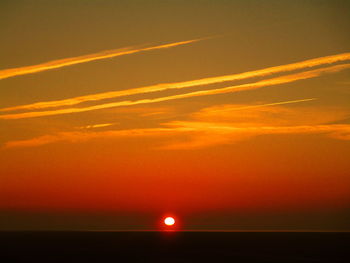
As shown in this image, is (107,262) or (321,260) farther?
(321,260)

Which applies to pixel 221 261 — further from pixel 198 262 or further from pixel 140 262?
pixel 140 262

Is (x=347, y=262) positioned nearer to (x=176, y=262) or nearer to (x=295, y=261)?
(x=295, y=261)

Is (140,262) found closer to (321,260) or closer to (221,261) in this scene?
(221,261)

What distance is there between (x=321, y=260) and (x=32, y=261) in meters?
37.6

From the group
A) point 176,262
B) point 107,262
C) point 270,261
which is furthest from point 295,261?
point 107,262

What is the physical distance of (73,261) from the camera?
75.1 meters

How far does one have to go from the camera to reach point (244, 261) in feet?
255

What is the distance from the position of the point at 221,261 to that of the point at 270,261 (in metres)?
6.32

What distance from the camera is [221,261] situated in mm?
77125

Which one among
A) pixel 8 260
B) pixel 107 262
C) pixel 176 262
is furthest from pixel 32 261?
pixel 176 262

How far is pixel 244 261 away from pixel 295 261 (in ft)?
21.8

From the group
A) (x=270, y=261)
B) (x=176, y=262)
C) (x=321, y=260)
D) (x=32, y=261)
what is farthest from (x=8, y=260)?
(x=321, y=260)

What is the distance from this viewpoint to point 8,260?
7725 cm

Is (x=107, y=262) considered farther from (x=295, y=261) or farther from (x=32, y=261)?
(x=295, y=261)
